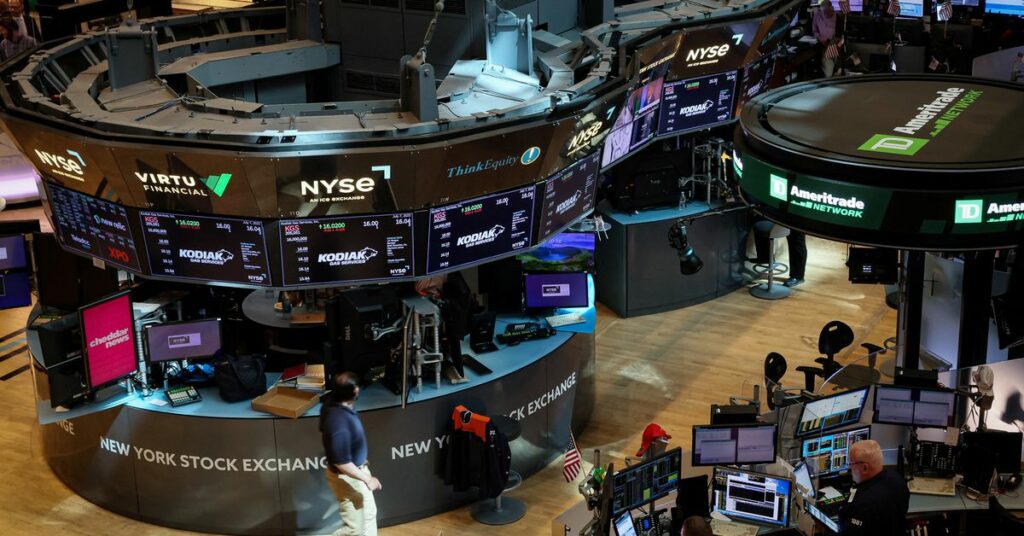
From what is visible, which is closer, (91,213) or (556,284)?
(91,213)

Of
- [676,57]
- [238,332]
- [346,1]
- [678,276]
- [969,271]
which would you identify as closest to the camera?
[969,271]

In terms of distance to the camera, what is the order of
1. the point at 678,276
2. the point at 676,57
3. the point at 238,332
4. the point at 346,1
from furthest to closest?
1. the point at 678,276
2. the point at 676,57
3. the point at 346,1
4. the point at 238,332

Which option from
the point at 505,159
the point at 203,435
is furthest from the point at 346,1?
the point at 203,435

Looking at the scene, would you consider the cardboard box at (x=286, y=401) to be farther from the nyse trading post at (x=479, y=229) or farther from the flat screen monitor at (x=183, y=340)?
the nyse trading post at (x=479, y=229)

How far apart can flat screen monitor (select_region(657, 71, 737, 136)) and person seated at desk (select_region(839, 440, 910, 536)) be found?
6318 mm

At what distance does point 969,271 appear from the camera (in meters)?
9.80

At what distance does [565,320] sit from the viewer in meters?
11.8

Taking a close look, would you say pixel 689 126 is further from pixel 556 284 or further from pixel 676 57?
pixel 556 284

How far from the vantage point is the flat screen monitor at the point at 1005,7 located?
16.2m

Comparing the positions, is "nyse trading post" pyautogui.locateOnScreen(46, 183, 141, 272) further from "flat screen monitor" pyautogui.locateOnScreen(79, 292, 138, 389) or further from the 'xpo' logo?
the 'xpo' logo

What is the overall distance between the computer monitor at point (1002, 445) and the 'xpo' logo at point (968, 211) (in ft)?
7.25

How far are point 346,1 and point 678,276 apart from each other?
510 centimetres

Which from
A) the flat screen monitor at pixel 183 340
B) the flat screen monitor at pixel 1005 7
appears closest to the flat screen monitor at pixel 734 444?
the flat screen monitor at pixel 183 340

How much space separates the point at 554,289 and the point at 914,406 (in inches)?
140
